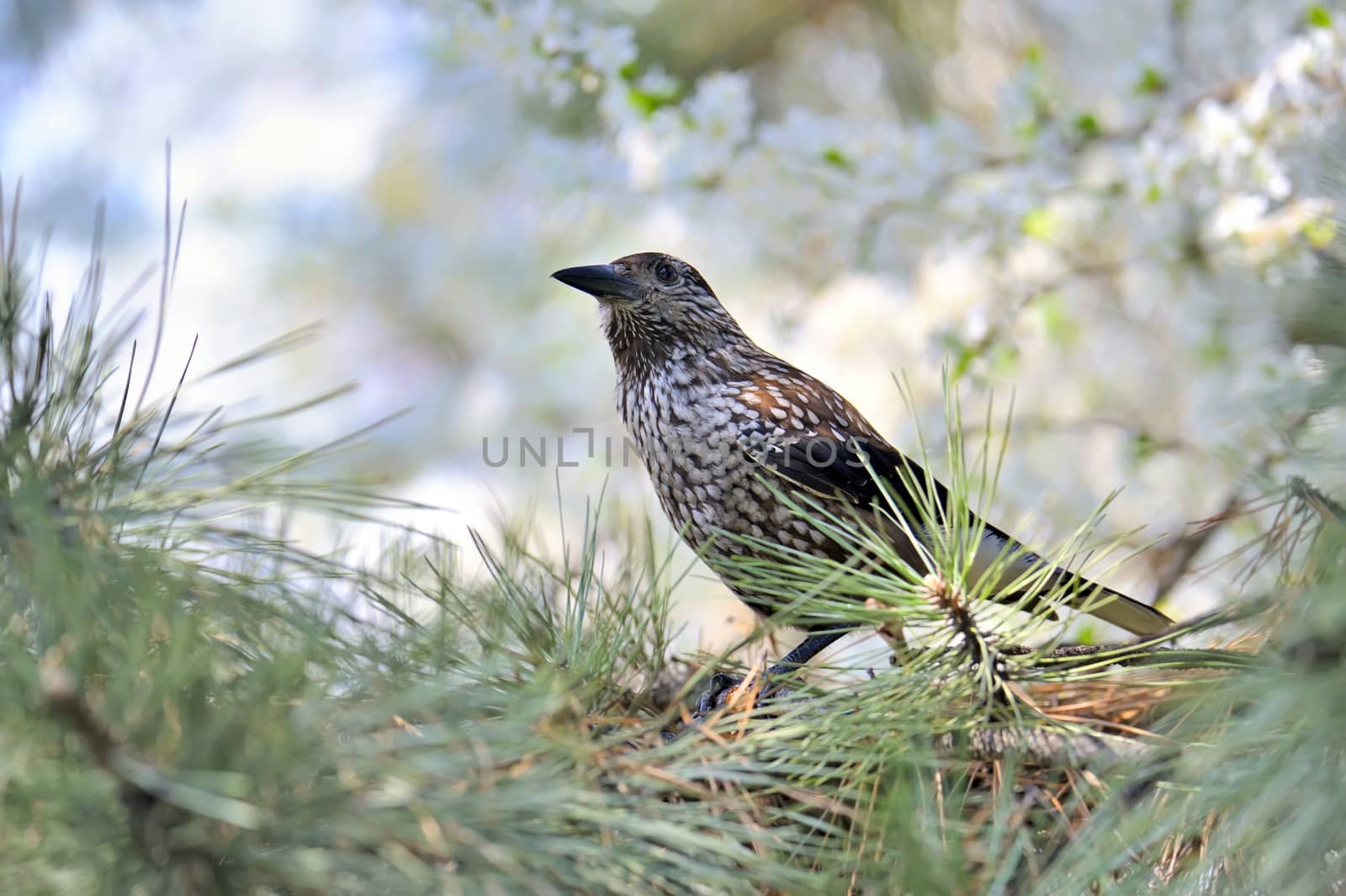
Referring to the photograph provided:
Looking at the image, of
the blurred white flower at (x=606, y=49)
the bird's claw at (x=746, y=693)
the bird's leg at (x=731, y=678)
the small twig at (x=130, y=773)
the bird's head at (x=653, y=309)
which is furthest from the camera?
the blurred white flower at (x=606, y=49)

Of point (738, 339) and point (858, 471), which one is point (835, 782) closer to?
point (858, 471)

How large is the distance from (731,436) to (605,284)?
0.75 metres

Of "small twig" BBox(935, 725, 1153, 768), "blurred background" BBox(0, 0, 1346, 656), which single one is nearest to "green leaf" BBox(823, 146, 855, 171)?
"blurred background" BBox(0, 0, 1346, 656)

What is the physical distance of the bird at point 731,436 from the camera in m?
2.86

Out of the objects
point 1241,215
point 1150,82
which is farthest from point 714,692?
point 1150,82

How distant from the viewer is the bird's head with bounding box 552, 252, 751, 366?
133 inches

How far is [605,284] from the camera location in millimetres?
3439

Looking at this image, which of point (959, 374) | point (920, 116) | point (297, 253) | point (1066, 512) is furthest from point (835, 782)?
point (297, 253)

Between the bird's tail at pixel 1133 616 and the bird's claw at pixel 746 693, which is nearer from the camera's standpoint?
the bird's claw at pixel 746 693

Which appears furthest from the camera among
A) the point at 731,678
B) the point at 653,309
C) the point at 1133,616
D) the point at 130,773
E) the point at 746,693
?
the point at 653,309

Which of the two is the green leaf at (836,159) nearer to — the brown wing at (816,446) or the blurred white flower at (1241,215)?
the blurred white flower at (1241,215)

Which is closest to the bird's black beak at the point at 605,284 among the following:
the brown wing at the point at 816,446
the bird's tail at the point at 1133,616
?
the brown wing at the point at 816,446

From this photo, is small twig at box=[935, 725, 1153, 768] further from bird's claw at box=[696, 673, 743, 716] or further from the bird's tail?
bird's claw at box=[696, 673, 743, 716]

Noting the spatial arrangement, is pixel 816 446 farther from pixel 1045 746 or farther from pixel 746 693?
pixel 1045 746
